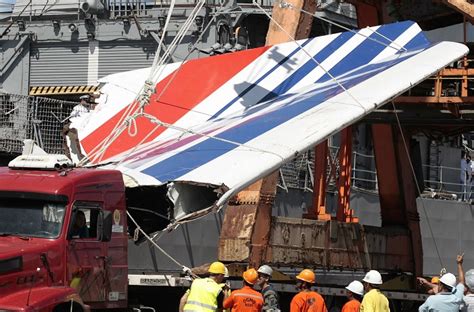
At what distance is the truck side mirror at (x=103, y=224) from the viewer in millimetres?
13438

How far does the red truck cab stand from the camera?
12.3m

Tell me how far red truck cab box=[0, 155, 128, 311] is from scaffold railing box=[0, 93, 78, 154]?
13193mm

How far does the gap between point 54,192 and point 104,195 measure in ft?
3.06

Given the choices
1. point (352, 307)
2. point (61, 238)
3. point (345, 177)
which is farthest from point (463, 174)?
point (61, 238)

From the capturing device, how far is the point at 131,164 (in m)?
14.9

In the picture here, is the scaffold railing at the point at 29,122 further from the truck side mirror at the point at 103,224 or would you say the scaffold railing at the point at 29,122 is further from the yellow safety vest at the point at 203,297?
the yellow safety vest at the point at 203,297

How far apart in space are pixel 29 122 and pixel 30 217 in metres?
14.6

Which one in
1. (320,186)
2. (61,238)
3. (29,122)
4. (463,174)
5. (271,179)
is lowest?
(61,238)

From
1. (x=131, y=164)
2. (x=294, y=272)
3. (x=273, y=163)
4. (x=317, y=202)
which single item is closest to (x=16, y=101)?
(x=317, y=202)

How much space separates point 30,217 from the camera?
13.1m

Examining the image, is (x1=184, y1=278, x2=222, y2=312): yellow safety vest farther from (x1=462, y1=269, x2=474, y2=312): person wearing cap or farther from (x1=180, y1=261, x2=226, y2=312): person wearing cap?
(x1=462, y1=269, x2=474, y2=312): person wearing cap

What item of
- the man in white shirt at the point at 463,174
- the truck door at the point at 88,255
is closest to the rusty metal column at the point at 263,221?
the truck door at the point at 88,255

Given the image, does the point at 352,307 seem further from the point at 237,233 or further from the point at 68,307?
the point at 237,233

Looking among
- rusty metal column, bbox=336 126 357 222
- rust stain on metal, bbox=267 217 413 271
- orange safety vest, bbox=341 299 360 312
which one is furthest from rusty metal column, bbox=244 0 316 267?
rusty metal column, bbox=336 126 357 222
